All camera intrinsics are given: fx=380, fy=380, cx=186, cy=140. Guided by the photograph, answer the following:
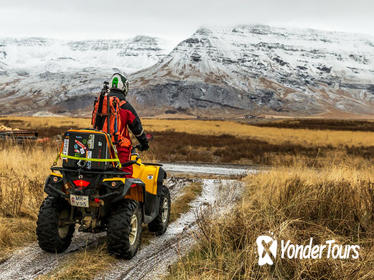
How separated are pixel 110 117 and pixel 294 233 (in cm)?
274

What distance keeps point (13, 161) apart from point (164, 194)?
5647 millimetres

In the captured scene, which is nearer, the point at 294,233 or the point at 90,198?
the point at 90,198

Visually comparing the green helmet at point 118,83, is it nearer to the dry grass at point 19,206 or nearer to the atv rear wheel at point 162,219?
the atv rear wheel at point 162,219

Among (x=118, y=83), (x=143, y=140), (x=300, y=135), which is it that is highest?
(x=118, y=83)

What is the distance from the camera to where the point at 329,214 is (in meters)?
6.21

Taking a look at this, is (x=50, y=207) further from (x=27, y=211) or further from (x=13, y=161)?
(x=13, y=161)

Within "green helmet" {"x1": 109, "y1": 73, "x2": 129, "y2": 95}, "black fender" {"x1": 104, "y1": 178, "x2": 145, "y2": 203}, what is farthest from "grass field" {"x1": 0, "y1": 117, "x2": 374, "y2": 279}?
"green helmet" {"x1": 109, "y1": 73, "x2": 129, "y2": 95}

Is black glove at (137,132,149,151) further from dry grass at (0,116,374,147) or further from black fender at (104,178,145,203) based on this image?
dry grass at (0,116,374,147)

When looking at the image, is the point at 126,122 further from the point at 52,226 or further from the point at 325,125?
the point at 325,125

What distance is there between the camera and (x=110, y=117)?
491 cm

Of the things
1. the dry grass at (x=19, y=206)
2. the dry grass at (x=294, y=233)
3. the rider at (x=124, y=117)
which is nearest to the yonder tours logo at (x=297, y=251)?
the dry grass at (x=294, y=233)

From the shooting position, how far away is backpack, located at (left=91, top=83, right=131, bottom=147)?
4.89m

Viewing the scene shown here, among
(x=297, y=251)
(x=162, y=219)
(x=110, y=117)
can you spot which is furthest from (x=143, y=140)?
(x=297, y=251)

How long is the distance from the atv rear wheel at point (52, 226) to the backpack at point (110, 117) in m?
1.08
